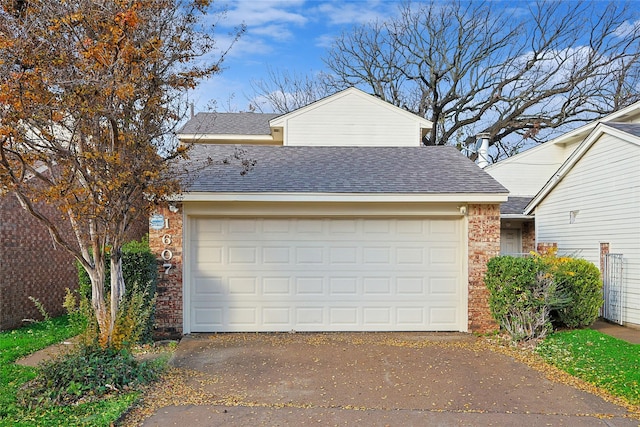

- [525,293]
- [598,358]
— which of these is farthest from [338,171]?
[598,358]

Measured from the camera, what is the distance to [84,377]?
518 cm

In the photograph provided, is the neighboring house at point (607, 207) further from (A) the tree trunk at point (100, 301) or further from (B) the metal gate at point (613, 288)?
(A) the tree trunk at point (100, 301)

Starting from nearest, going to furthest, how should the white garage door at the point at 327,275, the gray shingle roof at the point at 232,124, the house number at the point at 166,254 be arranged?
1. the house number at the point at 166,254
2. the white garage door at the point at 327,275
3. the gray shingle roof at the point at 232,124

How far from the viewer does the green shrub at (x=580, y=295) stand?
8.69m

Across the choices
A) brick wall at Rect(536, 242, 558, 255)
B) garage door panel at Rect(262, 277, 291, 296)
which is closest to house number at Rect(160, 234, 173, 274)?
garage door panel at Rect(262, 277, 291, 296)

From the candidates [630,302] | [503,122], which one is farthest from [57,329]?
[503,122]

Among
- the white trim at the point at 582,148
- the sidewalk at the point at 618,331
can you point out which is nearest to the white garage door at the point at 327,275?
the sidewalk at the point at 618,331

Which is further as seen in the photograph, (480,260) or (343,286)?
(343,286)

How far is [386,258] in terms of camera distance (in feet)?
29.0

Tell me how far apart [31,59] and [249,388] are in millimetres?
4353

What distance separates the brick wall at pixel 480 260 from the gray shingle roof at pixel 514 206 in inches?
266

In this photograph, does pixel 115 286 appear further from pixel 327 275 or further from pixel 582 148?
pixel 582 148

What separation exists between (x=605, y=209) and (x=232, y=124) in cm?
1247

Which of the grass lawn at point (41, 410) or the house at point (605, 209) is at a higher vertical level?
the house at point (605, 209)
